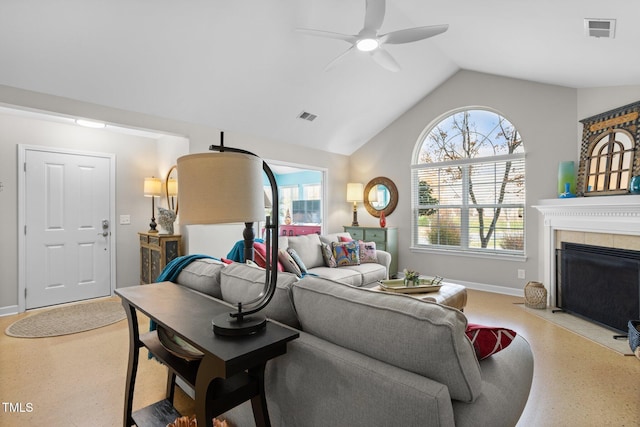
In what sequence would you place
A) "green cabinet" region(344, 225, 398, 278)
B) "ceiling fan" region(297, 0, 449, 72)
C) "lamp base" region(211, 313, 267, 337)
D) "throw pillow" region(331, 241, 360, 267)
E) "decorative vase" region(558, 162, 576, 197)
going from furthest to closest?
"green cabinet" region(344, 225, 398, 278)
"throw pillow" region(331, 241, 360, 267)
"decorative vase" region(558, 162, 576, 197)
"ceiling fan" region(297, 0, 449, 72)
"lamp base" region(211, 313, 267, 337)

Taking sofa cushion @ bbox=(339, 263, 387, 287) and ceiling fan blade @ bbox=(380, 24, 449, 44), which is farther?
sofa cushion @ bbox=(339, 263, 387, 287)

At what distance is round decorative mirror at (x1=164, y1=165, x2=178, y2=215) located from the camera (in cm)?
443

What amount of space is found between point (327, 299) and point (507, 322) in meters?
3.00

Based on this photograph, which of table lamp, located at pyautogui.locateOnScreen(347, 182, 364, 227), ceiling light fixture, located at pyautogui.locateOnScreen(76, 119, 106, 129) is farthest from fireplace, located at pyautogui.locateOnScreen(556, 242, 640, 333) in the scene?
ceiling light fixture, located at pyautogui.locateOnScreen(76, 119, 106, 129)

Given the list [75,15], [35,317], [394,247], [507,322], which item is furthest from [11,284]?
[507,322]

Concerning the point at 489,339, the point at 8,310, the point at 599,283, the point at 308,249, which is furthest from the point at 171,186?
the point at 599,283

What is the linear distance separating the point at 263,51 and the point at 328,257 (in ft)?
8.27

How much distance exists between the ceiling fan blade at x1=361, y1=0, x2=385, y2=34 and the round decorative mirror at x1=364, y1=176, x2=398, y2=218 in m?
3.32

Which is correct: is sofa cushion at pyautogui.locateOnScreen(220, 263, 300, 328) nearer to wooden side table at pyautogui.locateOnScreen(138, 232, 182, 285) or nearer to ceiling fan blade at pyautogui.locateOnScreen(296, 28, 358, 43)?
ceiling fan blade at pyautogui.locateOnScreen(296, 28, 358, 43)

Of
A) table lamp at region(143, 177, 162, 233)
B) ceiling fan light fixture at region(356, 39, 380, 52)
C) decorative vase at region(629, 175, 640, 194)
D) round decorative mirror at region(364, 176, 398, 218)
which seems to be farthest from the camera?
round decorative mirror at region(364, 176, 398, 218)

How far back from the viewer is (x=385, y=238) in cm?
536

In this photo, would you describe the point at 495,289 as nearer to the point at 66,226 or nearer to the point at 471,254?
the point at 471,254

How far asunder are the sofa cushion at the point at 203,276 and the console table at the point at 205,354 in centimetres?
13

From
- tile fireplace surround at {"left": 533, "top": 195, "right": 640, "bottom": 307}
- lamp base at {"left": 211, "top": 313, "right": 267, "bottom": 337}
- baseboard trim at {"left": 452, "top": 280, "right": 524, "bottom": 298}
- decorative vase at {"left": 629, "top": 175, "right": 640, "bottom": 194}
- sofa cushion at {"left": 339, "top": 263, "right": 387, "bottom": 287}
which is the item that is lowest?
baseboard trim at {"left": 452, "top": 280, "right": 524, "bottom": 298}
